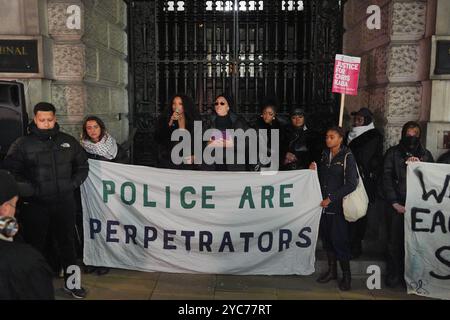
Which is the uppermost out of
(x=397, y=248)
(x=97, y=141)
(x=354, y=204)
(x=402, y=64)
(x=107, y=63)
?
(x=107, y=63)

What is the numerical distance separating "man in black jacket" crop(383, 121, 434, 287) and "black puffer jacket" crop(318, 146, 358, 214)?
0.45 meters

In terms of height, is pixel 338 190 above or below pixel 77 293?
above

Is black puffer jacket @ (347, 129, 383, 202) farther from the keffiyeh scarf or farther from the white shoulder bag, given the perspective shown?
the keffiyeh scarf

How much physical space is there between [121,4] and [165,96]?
5.54 ft

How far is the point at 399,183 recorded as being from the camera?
5375 mm

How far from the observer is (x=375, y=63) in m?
6.86

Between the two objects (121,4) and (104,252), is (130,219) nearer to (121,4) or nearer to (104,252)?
(104,252)

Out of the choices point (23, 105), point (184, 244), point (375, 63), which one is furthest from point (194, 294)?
point (375, 63)

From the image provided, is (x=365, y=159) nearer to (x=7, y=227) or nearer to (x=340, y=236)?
(x=340, y=236)

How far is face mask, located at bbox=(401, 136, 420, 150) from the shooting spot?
17.6 feet

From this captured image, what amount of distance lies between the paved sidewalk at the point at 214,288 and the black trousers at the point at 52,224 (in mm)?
488

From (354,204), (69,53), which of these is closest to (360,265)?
(354,204)

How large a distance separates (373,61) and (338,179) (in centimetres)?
247

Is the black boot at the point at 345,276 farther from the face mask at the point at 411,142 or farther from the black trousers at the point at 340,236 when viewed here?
the face mask at the point at 411,142
